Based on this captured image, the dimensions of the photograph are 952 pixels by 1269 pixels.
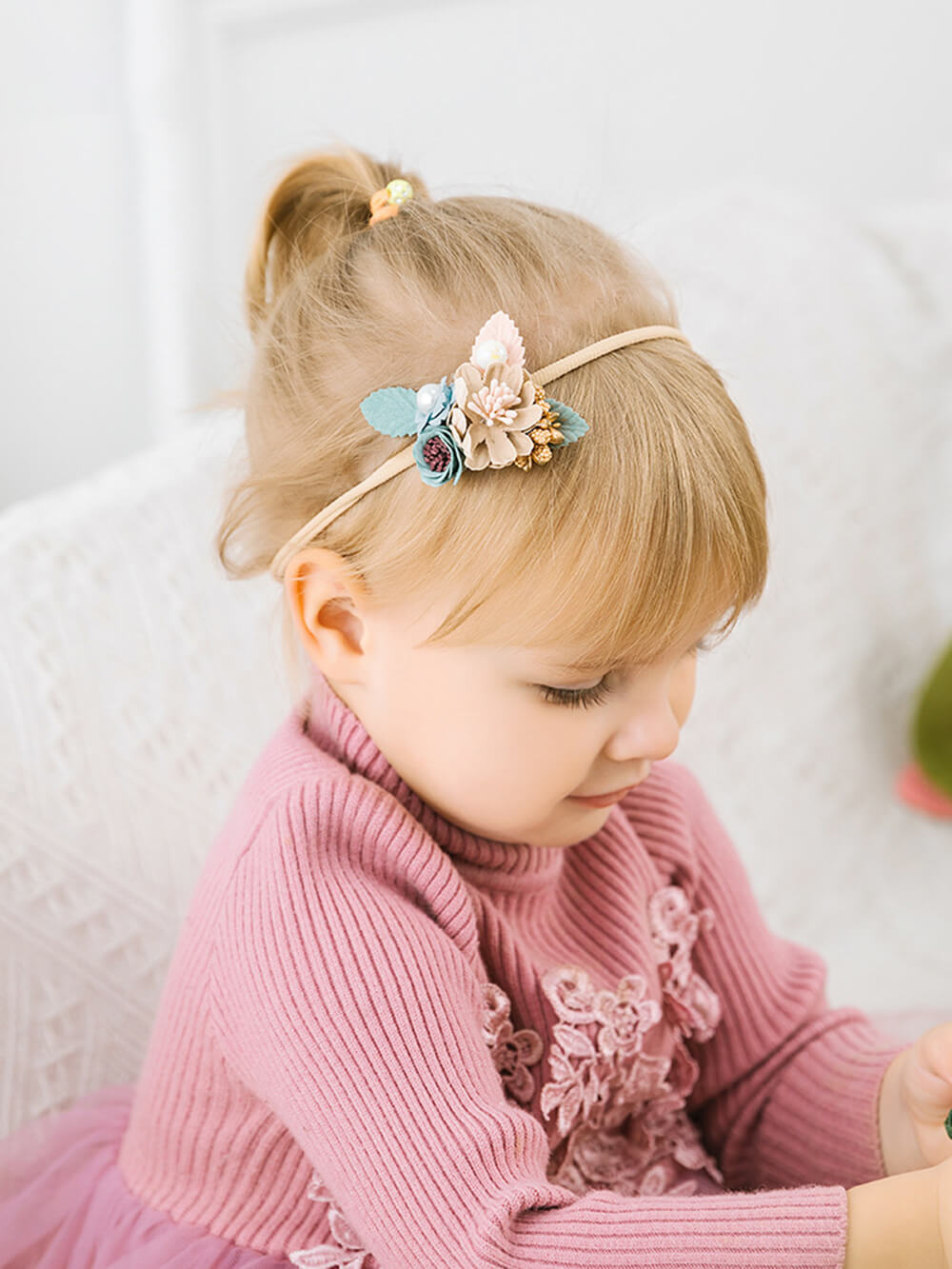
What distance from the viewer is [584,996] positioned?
0.80 m

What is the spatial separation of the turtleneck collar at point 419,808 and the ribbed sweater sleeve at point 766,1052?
173 mm

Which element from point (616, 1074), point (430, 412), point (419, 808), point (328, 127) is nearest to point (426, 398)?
point (430, 412)

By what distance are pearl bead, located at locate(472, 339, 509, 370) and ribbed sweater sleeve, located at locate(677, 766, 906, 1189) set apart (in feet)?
1.34

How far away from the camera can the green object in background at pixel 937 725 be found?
4.68ft

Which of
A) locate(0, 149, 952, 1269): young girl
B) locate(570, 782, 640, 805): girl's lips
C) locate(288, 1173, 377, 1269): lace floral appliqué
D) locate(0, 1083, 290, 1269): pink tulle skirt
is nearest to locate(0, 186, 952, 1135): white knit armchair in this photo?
locate(0, 1083, 290, 1269): pink tulle skirt

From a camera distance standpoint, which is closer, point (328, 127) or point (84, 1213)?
point (84, 1213)

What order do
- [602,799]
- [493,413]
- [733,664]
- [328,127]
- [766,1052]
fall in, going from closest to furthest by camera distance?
1. [493,413]
2. [602,799]
3. [766,1052]
4. [733,664]
5. [328,127]

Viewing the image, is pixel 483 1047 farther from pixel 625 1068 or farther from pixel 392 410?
pixel 392 410

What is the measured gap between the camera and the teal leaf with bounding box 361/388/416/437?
68 centimetres

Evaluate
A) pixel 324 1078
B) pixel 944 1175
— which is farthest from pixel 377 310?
pixel 944 1175

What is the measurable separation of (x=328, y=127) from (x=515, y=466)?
128cm

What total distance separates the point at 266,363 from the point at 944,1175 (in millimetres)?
556

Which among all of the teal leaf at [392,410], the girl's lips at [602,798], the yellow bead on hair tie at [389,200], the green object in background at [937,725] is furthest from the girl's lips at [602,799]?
the green object in background at [937,725]

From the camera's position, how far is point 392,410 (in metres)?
0.68
